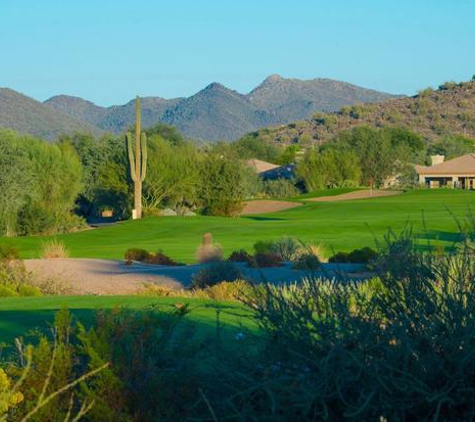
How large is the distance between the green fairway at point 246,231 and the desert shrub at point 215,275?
32.9 ft

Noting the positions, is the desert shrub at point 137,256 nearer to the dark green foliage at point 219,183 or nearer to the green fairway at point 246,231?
the green fairway at point 246,231

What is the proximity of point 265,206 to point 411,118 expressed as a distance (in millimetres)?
73454

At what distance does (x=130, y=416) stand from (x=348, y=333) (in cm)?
176

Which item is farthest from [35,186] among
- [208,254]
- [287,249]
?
[208,254]

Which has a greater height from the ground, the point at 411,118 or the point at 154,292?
the point at 411,118

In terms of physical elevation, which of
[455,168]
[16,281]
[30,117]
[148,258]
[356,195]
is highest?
[30,117]

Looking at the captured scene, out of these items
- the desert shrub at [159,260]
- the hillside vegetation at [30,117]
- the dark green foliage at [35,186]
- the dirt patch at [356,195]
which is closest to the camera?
the desert shrub at [159,260]

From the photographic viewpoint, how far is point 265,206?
2918 inches

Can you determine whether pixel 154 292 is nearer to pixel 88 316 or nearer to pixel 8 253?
pixel 8 253

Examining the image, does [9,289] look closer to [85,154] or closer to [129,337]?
[129,337]

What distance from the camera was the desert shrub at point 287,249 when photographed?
3039 centimetres

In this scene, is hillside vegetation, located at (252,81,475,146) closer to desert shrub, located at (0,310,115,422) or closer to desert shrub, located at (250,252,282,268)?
desert shrub, located at (250,252,282,268)

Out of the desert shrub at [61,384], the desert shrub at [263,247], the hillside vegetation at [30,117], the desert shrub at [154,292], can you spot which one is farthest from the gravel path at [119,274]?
the hillside vegetation at [30,117]

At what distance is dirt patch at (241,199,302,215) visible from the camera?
238 feet
